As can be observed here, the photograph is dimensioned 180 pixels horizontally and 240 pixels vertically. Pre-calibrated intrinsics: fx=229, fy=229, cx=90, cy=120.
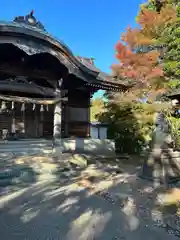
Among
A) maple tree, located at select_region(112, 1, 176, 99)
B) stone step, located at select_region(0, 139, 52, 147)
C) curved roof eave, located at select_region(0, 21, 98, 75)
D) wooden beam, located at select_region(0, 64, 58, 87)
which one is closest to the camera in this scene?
curved roof eave, located at select_region(0, 21, 98, 75)

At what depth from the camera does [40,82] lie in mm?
10594

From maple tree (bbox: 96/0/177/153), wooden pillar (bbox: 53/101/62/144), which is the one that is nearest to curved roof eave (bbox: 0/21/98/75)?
wooden pillar (bbox: 53/101/62/144)

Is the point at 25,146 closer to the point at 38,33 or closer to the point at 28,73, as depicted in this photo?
the point at 28,73

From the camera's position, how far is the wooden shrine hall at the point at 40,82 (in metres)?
8.27

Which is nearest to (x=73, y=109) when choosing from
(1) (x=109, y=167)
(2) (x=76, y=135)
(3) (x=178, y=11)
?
(2) (x=76, y=135)

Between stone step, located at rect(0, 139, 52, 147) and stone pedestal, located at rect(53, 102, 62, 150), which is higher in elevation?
stone pedestal, located at rect(53, 102, 62, 150)

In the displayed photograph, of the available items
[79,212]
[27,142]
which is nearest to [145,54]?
[27,142]

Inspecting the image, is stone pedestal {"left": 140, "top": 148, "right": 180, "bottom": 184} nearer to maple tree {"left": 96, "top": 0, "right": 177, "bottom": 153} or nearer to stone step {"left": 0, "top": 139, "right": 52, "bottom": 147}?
maple tree {"left": 96, "top": 0, "right": 177, "bottom": 153}

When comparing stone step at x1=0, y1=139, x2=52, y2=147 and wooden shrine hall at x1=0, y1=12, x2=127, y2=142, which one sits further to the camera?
stone step at x1=0, y1=139, x2=52, y2=147

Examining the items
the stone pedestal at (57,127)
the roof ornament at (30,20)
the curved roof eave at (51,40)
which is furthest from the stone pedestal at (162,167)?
the roof ornament at (30,20)

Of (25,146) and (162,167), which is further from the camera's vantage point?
(25,146)

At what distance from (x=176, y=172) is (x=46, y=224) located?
4252mm

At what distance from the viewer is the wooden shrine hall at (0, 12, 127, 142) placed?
8.27 meters

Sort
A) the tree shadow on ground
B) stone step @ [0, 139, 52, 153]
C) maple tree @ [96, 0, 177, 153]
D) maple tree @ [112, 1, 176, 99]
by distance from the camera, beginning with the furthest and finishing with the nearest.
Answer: maple tree @ [112, 1, 176, 99] < maple tree @ [96, 0, 177, 153] < stone step @ [0, 139, 52, 153] < the tree shadow on ground
